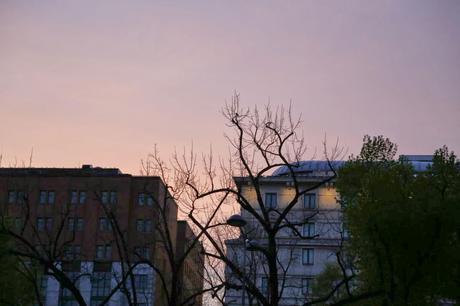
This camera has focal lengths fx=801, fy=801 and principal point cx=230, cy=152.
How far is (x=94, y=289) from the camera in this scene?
69.2 m

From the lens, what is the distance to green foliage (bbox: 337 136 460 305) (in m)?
20.8

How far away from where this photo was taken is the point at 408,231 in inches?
831

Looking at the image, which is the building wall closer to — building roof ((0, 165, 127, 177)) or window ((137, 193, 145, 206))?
building roof ((0, 165, 127, 177))

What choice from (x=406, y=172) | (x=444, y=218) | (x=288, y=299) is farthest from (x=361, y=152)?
(x=288, y=299)

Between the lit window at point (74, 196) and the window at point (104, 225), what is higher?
the lit window at point (74, 196)

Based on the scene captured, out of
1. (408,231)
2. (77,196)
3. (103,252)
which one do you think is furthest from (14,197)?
(408,231)

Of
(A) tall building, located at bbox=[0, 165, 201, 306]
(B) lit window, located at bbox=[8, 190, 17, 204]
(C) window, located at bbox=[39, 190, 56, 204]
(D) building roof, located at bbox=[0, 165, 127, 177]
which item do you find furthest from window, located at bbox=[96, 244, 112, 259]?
(B) lit window, located at bbox=[8, 190, 17, 204]

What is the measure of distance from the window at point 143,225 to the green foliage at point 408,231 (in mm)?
48834

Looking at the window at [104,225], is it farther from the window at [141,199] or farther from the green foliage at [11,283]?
the green foliage at [11,283]

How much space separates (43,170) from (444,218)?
59057 mm

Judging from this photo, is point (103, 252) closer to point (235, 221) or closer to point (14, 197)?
point (14, 197)

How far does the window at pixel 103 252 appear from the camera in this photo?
70312 millimetres

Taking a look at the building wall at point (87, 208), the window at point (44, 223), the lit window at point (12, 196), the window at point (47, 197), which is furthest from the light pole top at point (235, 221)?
the window at point (47, 197)

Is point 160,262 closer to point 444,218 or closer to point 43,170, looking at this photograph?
point 43,170
